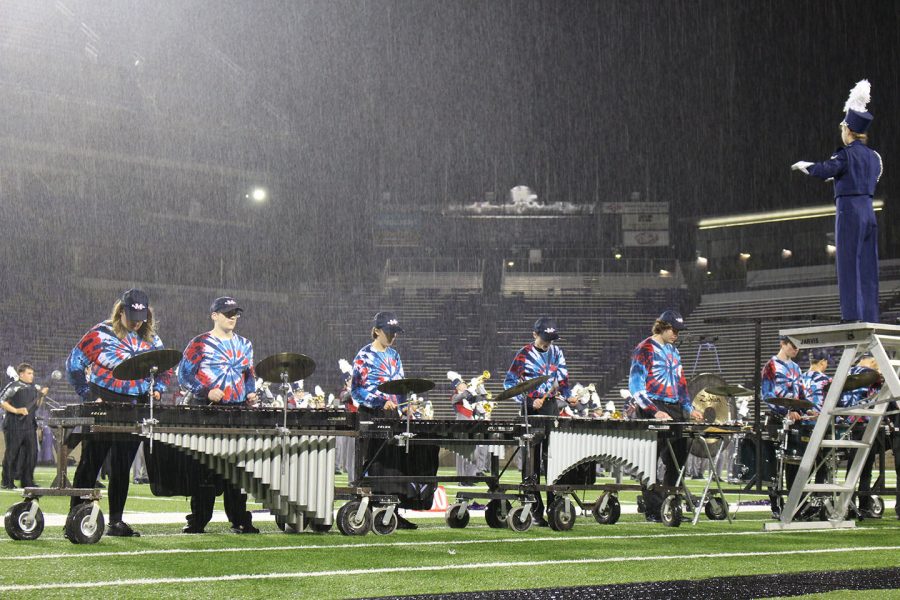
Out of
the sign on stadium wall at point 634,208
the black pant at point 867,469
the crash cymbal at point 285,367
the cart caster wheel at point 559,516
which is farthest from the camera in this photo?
the sign on stadium wall at point 634,208

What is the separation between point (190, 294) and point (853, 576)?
30987mm

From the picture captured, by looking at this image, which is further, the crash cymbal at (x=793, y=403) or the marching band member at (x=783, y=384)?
the marching band member at (x=783, y=384)

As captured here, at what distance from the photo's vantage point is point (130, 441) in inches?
291

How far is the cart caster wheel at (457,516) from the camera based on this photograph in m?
8.95

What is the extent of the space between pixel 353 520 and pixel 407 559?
6.22 feet

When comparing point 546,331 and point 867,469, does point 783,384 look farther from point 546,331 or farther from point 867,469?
point 546,331

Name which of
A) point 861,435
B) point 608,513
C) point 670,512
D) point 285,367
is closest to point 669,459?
point 670,512

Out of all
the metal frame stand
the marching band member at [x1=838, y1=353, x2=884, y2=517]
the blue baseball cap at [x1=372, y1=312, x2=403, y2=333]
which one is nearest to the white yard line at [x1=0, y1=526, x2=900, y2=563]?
the metal frame stand

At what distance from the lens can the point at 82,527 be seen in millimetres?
6805

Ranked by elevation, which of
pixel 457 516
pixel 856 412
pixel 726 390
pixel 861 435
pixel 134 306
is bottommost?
pixel 457 516

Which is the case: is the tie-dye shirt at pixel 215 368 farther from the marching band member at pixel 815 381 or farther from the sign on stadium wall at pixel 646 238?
the sign on stadium wall at pixel 646 238

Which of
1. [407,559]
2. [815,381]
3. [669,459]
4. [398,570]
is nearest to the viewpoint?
[398,570]

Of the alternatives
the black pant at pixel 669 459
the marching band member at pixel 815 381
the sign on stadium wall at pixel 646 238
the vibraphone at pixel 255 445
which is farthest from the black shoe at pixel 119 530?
the sign on stadium wall at pixel 646 238

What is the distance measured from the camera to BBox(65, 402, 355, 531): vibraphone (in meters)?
6.95
